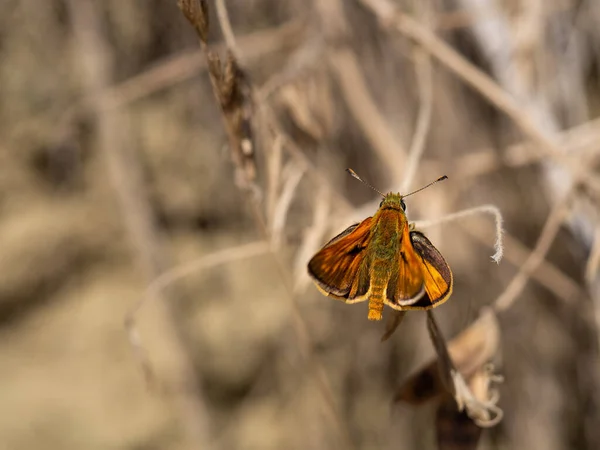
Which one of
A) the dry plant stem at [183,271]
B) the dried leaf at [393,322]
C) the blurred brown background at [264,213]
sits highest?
the blurred brown background at [264,213]

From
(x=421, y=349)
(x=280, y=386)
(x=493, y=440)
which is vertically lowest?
(x=493, y=440)

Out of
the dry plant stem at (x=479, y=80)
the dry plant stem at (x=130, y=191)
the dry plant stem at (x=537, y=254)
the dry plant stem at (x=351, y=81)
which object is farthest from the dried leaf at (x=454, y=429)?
the dry plant stem at (x=130, y=191)

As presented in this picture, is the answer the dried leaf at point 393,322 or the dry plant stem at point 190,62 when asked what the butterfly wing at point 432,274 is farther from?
the dry plant stem at point 190,62

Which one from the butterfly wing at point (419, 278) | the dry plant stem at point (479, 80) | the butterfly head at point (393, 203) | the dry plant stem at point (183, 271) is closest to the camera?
the butterfly wing at point (419, 278)

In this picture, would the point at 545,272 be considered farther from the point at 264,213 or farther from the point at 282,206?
the point at 282,206

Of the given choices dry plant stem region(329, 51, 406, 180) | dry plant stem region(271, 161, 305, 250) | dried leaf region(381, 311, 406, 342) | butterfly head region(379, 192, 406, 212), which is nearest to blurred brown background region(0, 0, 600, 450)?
dry plant stem region(329, 51, 406, 180)

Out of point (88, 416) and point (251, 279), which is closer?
point (88, 416)

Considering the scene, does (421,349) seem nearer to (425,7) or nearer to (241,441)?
(241,441)

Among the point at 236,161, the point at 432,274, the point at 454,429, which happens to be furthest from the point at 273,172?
the point at 454,429

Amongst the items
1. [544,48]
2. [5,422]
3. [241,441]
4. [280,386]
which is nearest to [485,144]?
[544,48]
